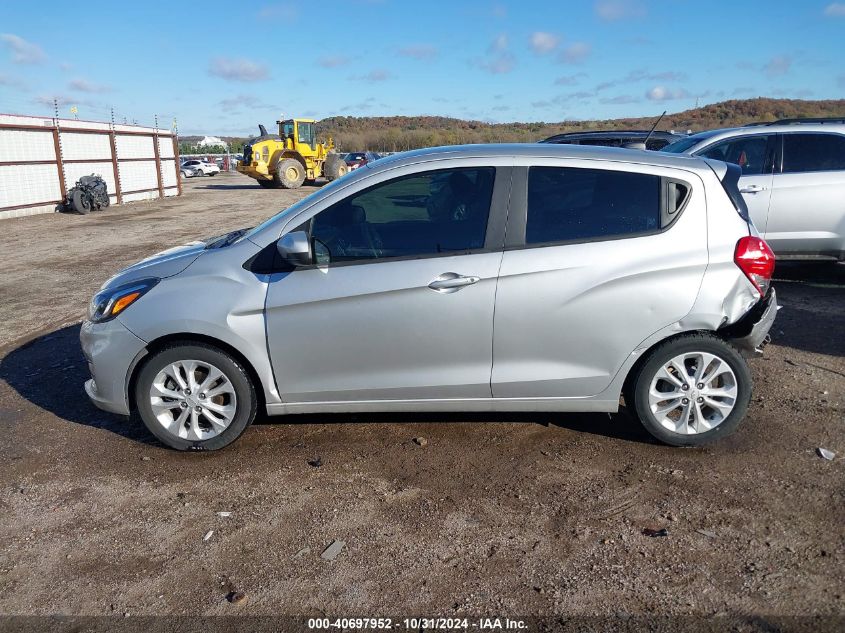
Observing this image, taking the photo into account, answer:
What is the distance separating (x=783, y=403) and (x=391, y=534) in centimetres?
317

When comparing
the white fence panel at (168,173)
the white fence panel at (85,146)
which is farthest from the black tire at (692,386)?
the white fence panel at (168,173)

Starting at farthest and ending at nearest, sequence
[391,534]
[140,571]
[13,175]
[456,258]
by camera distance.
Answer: [13,175] < [456,258] < [391,534] < [140,571]

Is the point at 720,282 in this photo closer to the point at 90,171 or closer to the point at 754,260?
the point at 754,260

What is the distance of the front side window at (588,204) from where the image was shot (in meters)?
4.09

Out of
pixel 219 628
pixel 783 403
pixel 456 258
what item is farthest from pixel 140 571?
pixel 783 403

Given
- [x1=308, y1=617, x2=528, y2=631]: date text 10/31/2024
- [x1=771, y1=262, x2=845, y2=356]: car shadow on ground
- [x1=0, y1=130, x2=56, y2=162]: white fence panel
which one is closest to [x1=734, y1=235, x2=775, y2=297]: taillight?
[x1=771, y1=262, x2=845, y2=356]: car shadow on ground

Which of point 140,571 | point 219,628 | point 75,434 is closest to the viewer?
point 219,628

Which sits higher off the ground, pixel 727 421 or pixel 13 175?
pixel 13 175

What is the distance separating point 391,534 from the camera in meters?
3.44

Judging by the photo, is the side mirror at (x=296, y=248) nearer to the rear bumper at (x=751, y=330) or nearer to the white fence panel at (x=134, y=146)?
the rear bumper at (x=751, y=330)

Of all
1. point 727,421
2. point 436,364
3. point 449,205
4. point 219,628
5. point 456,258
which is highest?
point 449,205

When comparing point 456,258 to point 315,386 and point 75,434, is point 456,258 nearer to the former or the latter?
point 315,386

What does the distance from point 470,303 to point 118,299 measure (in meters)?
2.19

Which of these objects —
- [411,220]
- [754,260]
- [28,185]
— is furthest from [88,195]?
[754,260]
